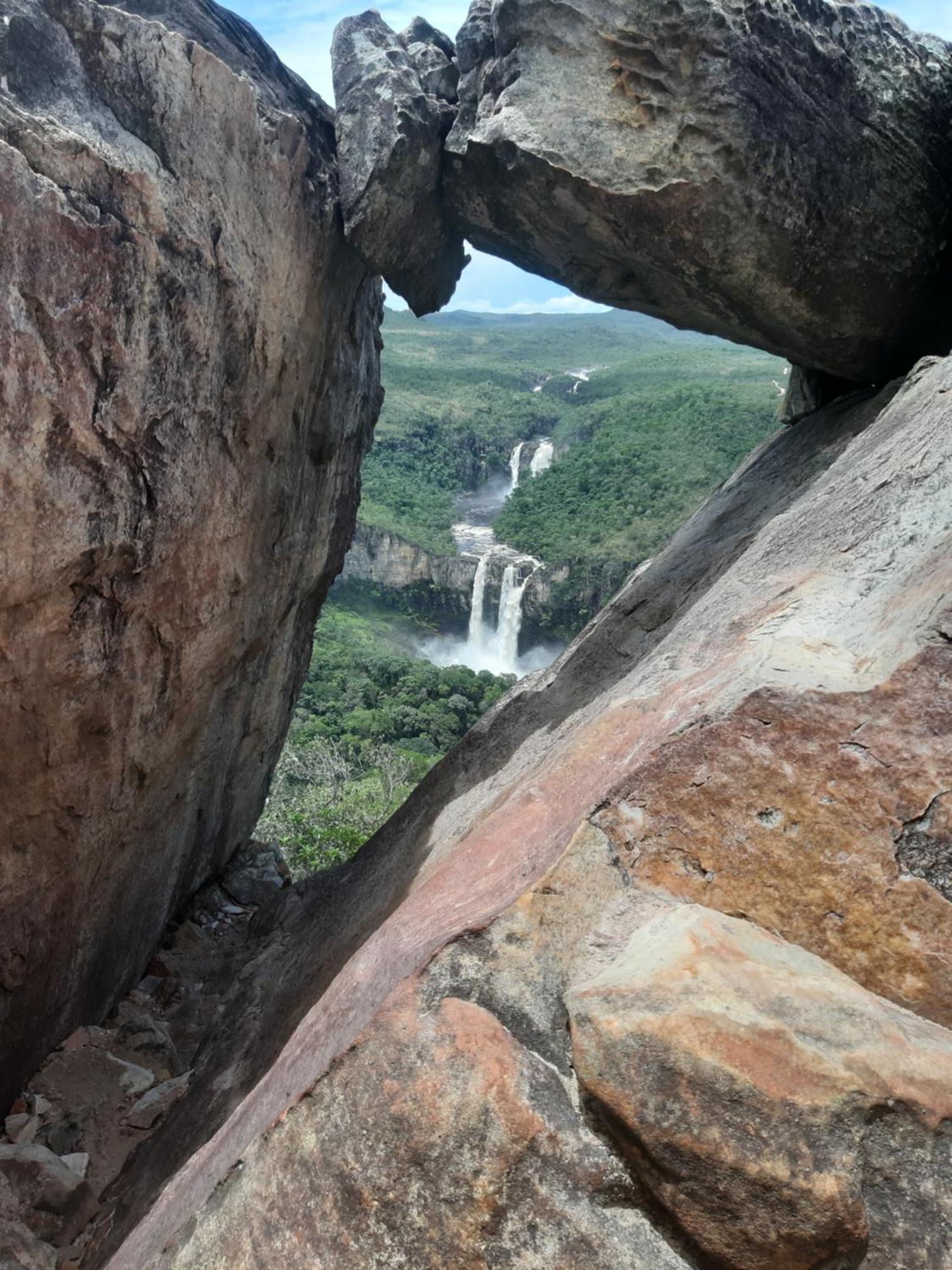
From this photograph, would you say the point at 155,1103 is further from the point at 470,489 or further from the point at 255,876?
the point at 470,489

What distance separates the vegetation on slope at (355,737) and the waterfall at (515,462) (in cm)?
2375

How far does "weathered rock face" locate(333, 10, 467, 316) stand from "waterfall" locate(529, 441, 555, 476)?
58693mm

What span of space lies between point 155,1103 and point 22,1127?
82 centimetres

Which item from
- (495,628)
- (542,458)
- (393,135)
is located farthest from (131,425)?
(542,458)

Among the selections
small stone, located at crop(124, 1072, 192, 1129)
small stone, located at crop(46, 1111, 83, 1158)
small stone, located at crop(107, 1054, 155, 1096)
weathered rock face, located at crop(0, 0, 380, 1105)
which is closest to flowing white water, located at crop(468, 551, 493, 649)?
weathered rock face, located at crop(0, 0, 380, 1105)

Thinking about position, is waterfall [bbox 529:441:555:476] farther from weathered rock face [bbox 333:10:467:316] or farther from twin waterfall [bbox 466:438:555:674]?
weathered rock face [bbox 333:10:467:316]

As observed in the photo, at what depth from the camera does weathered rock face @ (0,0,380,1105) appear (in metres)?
4.91

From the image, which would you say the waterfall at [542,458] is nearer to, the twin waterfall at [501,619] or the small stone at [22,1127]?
the twin waterfall at [501,619]

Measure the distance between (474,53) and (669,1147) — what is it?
23.0 feet

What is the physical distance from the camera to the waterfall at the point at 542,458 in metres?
66.9

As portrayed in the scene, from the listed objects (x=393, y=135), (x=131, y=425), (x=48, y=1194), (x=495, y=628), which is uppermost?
(x=393, y=135)

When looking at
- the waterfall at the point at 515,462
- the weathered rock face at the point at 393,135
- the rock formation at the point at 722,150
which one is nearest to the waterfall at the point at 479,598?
the waterfall at the point at 515,462

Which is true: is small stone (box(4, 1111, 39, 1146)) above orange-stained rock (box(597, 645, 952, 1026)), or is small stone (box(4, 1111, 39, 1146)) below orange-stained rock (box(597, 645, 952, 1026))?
below

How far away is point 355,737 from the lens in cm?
2959
